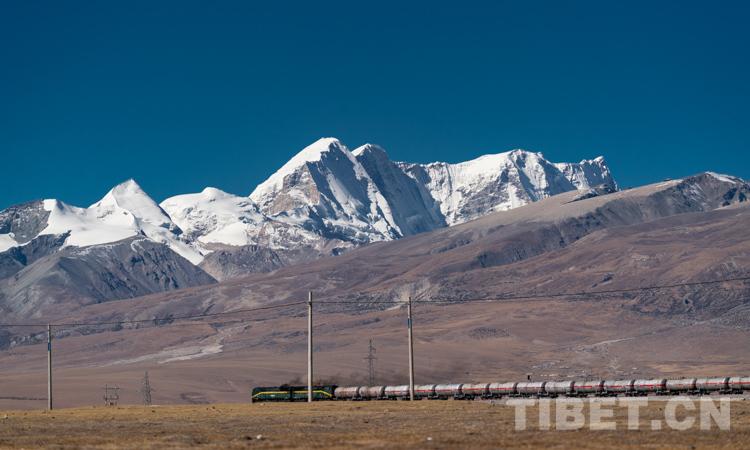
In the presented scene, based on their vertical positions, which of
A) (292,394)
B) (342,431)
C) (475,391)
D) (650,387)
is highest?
(342,431)

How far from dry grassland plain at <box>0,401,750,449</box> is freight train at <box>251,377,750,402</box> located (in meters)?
29.9

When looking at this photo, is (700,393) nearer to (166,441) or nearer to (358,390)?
(358,390)

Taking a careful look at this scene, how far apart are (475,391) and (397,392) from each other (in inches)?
357

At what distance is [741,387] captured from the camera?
117 metres

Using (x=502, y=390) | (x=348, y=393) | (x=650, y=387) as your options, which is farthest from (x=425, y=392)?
(x=650, y=387)

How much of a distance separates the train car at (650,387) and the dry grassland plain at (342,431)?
1217 inches

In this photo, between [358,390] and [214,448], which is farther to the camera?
[358,390]


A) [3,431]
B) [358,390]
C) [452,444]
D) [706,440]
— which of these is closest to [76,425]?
[3,431]

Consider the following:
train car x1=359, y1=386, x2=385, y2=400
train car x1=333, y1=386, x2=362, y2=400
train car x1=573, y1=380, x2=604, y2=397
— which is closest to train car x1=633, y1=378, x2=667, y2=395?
train car x1=573, y1=380, x2=604, y2=397

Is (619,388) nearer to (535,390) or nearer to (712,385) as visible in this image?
(535,390)

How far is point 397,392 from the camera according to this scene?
13262cm

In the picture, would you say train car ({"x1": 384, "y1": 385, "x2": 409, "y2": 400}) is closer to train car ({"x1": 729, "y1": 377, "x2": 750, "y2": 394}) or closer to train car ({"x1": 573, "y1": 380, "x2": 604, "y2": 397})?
train car ({"x1": 573, "y1": 380, "x2": 604, "y2": 397})

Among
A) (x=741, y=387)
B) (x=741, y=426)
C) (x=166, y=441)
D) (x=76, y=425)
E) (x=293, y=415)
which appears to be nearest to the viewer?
(x=166, y=441)

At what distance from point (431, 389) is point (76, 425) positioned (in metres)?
63.7
